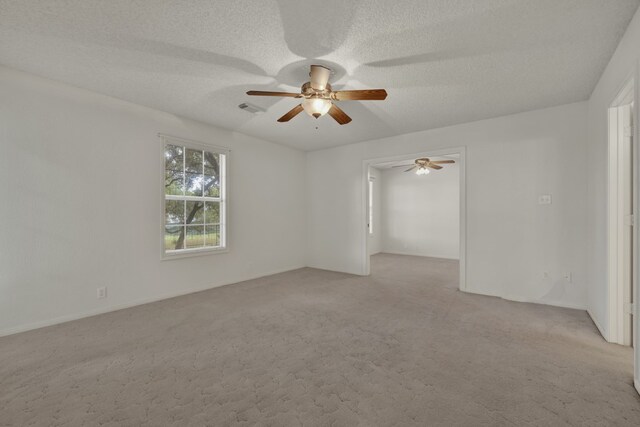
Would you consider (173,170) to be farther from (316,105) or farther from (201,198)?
(316,105)

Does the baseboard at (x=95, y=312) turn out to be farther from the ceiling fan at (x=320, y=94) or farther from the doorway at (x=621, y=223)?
the doorway at (x=621, y=223)

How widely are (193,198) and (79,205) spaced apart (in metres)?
1.40

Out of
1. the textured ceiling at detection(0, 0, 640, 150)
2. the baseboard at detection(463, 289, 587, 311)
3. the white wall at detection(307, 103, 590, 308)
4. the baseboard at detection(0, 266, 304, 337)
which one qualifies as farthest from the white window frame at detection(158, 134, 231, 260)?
the baseboard at detection(463, 289, 587, 311)

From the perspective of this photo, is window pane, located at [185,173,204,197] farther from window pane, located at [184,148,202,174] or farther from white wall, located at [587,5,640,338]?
white wall, located at [587,5,640,338]

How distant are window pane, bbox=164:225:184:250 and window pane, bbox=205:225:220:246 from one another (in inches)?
16.7

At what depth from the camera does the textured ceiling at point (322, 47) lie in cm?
196

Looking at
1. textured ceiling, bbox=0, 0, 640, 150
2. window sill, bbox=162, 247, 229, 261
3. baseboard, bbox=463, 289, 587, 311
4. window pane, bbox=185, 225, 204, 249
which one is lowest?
baseboard, bbox=463, 289, 587, 311

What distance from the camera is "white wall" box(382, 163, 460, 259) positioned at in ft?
24.3

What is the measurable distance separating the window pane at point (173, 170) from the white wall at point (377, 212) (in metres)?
5.39

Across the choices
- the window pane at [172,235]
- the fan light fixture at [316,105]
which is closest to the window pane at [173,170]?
the window pane at [172,235]

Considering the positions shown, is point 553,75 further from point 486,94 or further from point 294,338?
point 294,338

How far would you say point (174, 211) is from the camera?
165 inches

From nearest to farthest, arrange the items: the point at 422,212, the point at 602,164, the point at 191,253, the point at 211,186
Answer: the point at 602,164, the point at 191,253, the point at 211,186, the point at 422,212

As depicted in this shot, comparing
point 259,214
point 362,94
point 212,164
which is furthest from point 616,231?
point 212,164
